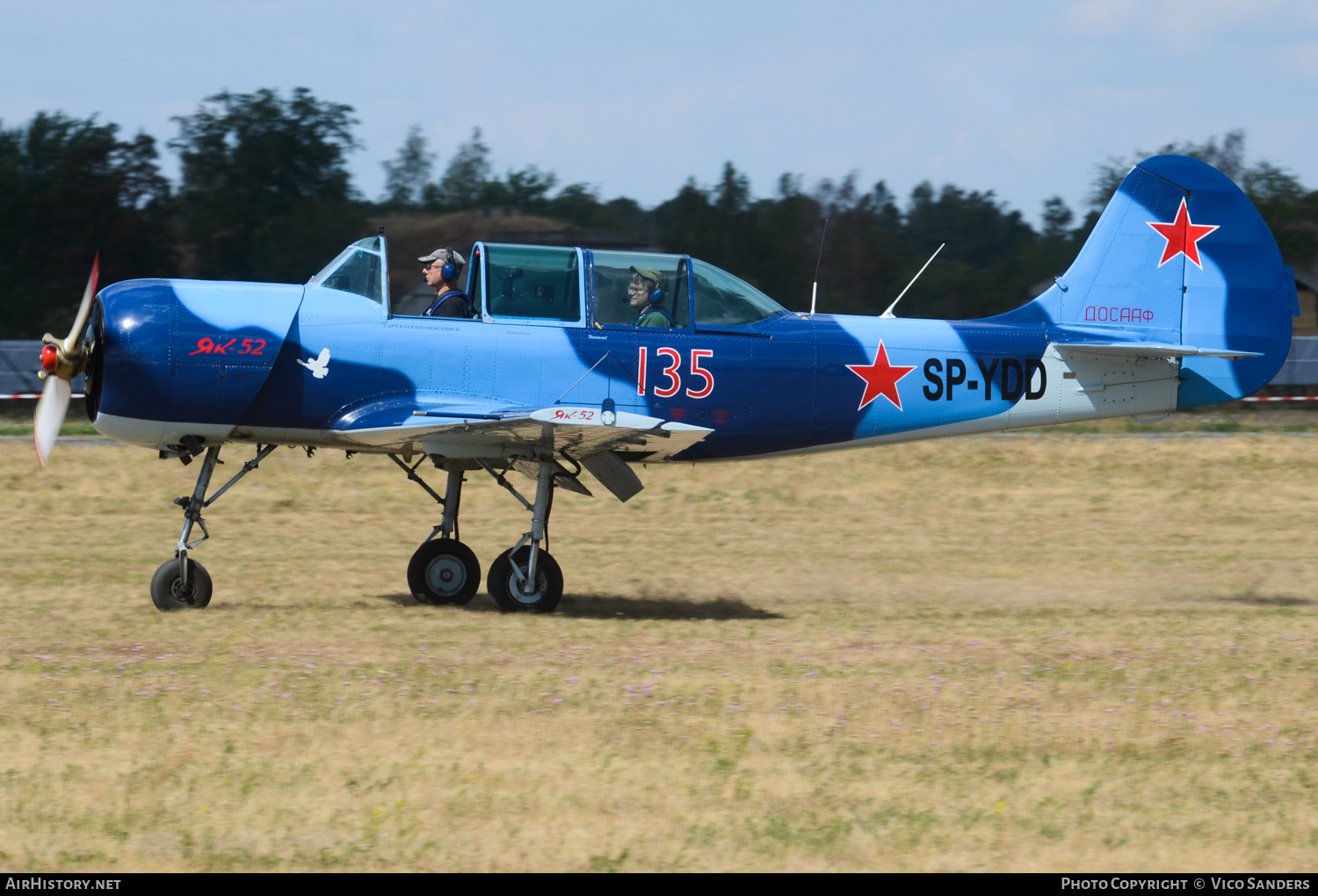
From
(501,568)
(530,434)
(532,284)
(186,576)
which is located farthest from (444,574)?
(532,284)

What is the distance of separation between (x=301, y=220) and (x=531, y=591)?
26.7 meters

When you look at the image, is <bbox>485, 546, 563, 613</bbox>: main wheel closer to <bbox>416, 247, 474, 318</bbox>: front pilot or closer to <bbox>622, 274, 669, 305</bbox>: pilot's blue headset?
<bbox>416, 247, 474, 318</bbox>: front pilot

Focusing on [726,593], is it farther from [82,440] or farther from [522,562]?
[82,440]

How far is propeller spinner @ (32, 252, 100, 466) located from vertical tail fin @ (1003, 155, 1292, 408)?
278 inches

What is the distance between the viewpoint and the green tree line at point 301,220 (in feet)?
103

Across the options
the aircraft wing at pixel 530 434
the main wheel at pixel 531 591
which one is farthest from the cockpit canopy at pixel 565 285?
the main wheel at pixel 531 591

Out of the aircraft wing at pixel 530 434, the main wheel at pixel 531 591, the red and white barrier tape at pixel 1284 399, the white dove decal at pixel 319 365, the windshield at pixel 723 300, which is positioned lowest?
the main wheel at pixel 531 591

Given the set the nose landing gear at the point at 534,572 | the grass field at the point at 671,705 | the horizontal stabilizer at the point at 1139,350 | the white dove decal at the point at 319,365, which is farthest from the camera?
the horizontal stabilizer at the point at 1139,350

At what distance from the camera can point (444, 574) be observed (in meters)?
10.3

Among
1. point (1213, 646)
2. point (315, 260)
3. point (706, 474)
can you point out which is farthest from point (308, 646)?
point (315, 260)

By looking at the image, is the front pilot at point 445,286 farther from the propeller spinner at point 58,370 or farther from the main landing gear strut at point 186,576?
the propeller spinner at point 58,370

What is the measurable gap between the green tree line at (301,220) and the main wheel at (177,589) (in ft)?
74.9

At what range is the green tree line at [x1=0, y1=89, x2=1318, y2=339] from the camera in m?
31.3

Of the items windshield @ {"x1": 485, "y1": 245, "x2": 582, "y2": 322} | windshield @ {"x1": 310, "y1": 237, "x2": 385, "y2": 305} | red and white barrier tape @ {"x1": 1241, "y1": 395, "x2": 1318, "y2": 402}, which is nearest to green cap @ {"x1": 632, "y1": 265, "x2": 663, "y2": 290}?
windshield @ {"x1": 485, "y1": 245, "x2": 582, "y2": 322}
